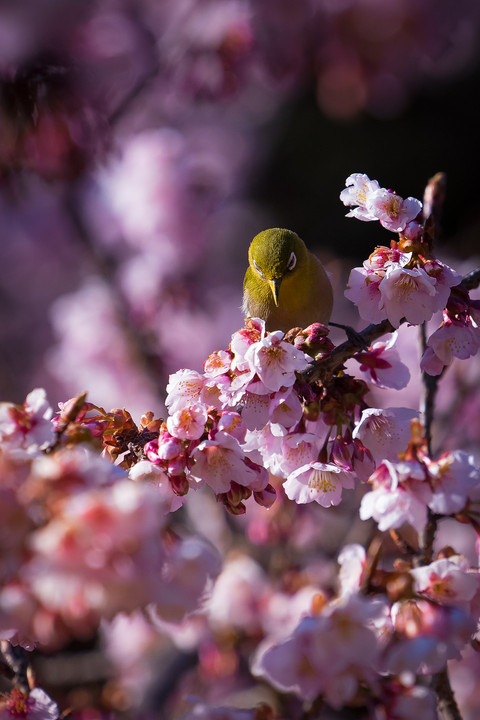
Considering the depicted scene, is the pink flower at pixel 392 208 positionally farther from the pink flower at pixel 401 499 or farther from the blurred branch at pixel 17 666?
the blurred branch at pixel 17 666

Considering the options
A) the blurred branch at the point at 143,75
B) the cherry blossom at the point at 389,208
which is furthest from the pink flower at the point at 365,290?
the blurred branch at the point at 143,75

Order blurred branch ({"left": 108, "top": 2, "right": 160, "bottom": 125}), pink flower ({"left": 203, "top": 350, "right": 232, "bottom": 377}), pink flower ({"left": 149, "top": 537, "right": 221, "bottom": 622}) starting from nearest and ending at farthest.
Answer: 1. pink flower ({"left": 149, "top": 537, "right": 221, "bottom": 622})
2. pink flower ({"left": 203, "top": 350, "right": 232, "bottom": 377})
3. blurred branch ({"left": 108, "top": 2, "right": 160, "bottom": 125})

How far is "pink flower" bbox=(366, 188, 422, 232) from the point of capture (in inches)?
50.7

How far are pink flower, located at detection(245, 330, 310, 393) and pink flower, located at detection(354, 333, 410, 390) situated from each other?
0.60 ft

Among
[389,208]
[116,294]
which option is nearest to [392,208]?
[389,208]

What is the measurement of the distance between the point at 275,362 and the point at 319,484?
0.28m

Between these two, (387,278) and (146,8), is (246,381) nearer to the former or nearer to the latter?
(387,278)

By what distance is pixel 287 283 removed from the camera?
7.45ft

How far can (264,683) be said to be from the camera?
250 cm

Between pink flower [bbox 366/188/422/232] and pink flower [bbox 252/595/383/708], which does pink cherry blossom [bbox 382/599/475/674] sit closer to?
pink flower [bbox 252/595/383/708]

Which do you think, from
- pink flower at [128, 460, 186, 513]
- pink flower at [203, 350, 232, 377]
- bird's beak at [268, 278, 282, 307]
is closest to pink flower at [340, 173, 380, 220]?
pink flower at [203, 350, 232, 377]

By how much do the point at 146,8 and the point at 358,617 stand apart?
473cm

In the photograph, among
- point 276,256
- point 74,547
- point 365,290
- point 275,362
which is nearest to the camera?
point 74,547

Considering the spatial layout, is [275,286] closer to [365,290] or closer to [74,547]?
[365,290]
